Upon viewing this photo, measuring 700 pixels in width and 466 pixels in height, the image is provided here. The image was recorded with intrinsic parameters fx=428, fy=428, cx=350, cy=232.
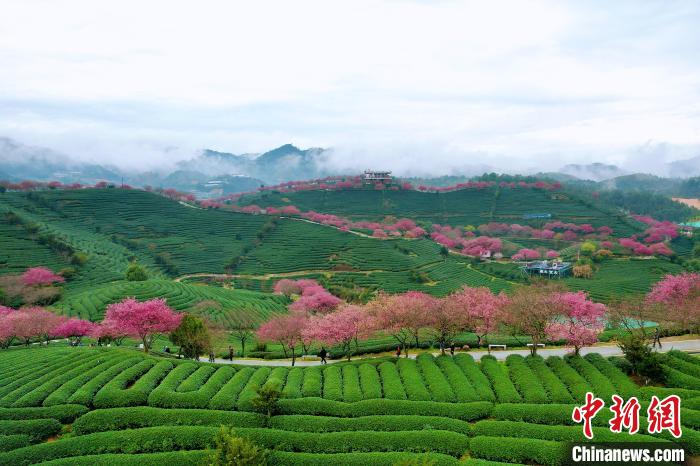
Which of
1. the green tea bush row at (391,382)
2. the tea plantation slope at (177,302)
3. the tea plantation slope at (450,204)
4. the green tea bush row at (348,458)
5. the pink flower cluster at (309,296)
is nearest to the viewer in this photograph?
the green tea bush row at (348,458)

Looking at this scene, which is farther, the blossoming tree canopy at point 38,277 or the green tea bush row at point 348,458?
the blossoming tree canopy at point 38,277

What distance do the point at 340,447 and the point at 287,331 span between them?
15.5 metres

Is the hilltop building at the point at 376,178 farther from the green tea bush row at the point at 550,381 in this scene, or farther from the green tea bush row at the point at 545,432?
the green tea bush row at the point at 545,432

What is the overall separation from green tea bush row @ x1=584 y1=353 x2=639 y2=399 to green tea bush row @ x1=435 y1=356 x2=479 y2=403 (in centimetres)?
822

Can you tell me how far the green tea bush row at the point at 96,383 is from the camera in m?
24.0

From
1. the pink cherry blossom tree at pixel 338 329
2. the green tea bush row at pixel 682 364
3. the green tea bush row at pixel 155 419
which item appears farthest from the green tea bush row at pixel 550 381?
the green tea bush row at pixel 155 419

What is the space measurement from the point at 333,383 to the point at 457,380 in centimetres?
771

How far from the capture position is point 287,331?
35.6m

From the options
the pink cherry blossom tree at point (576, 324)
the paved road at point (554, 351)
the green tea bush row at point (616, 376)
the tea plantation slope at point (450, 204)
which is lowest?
the paved road at point (554, 351)

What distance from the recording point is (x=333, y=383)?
2670 centimetres

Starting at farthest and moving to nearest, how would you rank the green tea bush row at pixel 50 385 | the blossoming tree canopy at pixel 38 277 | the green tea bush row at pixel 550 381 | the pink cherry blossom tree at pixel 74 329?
the blossoming tree canopy at pixel 38 277, the pink cherry blossom tree at pixel 74 329, the green tea bush row at pixel 550 381, the green tea bush row at pixel 50 385

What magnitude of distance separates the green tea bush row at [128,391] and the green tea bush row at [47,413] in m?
1.07

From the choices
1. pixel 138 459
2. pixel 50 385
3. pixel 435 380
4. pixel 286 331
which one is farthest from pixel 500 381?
pixel 50 385

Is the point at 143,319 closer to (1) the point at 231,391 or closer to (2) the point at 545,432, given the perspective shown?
(1) the point at 231,391
